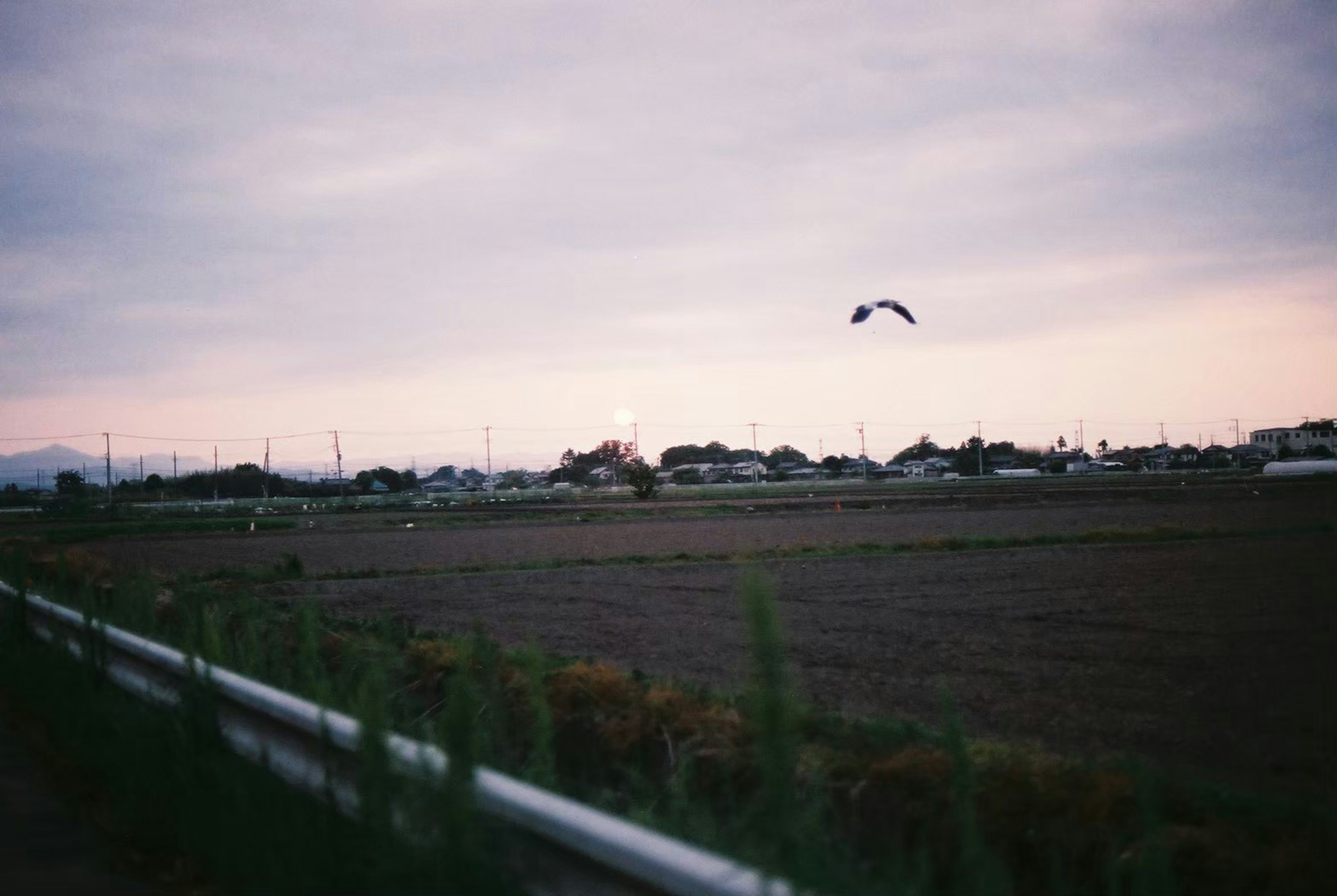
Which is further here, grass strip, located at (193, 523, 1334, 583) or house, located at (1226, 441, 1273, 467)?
house, located at (1226, 441, 1273, 467)

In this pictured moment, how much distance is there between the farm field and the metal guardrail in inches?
184

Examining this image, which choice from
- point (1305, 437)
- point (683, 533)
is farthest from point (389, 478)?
point (1305, 437)

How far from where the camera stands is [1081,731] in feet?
24.8

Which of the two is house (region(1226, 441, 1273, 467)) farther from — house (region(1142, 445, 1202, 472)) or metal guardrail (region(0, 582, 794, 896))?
metal guardrail (region(0, 582, 794, 896))

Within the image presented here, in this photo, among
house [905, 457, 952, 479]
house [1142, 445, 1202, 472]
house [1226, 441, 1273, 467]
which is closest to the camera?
house [1226, 441, 1273, 467]

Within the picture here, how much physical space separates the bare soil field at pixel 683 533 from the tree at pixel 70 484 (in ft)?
336

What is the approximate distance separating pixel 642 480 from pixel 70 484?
107 metres

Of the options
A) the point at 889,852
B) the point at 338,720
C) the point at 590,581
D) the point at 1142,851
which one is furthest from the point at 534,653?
the point at 590,581

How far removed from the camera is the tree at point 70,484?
461ft

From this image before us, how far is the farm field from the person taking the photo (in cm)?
789

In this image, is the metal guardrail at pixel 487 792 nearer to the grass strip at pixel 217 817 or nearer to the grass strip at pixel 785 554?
the grass strip at pixel 217 817

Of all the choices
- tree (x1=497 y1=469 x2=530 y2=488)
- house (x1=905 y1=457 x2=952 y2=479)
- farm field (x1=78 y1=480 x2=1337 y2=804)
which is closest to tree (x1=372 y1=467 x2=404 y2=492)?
tree (x1=497 y1=469 x2=530 y2=488)

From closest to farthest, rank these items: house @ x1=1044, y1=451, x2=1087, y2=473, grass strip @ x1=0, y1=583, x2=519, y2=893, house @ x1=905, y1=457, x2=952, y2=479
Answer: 1. grass strip @ x1=0, y1=583, x2=519, y2=893
2. house @ x1=1044, y1=451, x2=1087, y2=473
3. house @ x1=905, y1=457, x2=952, y2=479

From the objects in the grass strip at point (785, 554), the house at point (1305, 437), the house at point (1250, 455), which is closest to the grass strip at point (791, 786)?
the house at point (1305, 437)
